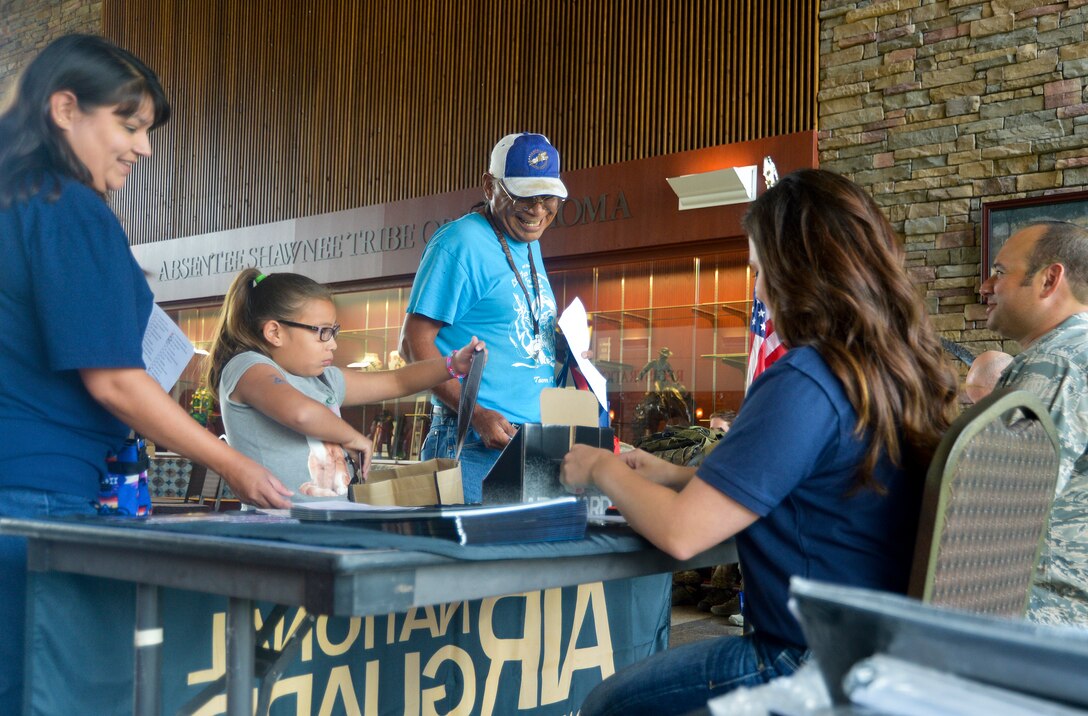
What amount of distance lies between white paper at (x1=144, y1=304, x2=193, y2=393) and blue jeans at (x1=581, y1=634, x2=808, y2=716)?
102 centimetres

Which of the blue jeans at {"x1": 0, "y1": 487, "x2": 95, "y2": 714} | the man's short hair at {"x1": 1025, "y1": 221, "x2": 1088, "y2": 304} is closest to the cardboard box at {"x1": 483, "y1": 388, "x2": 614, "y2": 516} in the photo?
the blue jeans at {"x1": 0, "y1": 487, "x2": 95, "y2": 714}

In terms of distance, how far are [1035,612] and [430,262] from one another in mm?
A: 1734

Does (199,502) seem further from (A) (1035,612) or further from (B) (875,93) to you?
(A) (1035,612)

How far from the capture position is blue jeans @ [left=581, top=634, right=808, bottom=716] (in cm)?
134

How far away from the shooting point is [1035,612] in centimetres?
206

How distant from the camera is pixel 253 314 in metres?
2.48

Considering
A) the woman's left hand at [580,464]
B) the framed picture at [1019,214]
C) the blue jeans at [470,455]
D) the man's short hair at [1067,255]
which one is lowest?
the blue jeans at [470,455]

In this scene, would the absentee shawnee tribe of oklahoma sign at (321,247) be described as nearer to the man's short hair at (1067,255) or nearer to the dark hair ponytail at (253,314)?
the man's short hair at (1067,255)

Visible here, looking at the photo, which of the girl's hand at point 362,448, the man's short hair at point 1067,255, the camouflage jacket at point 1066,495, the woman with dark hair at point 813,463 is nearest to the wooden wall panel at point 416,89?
the man's short hair at point 1067,255

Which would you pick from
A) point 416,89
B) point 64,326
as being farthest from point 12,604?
point 416,89

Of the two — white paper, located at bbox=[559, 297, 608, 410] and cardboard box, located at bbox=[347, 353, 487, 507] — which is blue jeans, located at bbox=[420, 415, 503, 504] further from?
cardboard box, located at bbox=[347, 353, 487, 507]

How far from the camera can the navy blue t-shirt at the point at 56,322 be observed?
142 centimetres

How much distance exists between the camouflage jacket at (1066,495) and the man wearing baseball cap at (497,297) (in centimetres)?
126

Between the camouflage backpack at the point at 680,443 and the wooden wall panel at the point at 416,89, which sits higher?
the wooden wall panel at the point at 416,89
